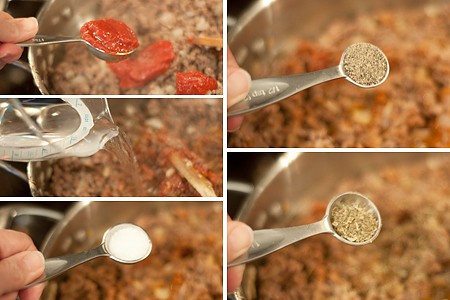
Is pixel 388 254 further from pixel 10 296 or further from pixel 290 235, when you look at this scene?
pixel 10 296

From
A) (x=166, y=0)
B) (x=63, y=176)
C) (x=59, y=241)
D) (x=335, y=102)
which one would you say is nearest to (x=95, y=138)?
(x=63, y=176)

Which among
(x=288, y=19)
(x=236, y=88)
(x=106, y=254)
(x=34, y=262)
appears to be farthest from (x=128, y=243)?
(x=288, y=19)

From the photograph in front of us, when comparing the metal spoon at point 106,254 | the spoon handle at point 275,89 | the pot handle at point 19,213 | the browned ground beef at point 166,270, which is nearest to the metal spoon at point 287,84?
the spoon handle at point 275,89

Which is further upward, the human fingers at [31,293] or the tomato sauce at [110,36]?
the tomato sauce at [110,36]

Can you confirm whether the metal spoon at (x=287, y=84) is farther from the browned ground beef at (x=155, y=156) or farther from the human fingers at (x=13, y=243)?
the human fingers at (x=13, y=243)

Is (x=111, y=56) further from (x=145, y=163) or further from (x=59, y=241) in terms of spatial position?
(x=59, y=241)

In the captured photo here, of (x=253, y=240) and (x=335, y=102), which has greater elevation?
(x=335, y=102)

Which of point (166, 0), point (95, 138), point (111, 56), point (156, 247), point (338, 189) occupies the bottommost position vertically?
point (156, 247)

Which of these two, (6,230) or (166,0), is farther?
(166,0)
